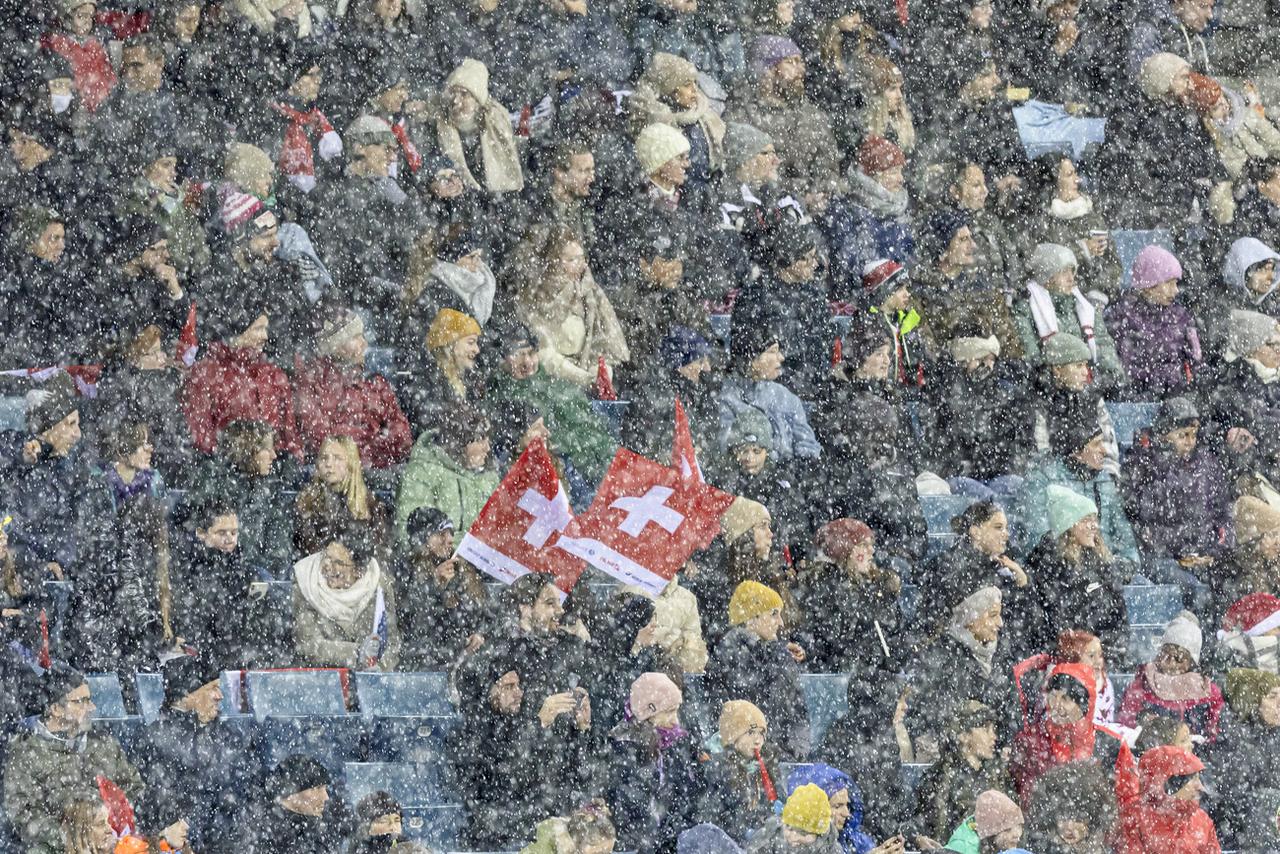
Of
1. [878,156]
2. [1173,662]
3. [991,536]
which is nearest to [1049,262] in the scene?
[878,156]

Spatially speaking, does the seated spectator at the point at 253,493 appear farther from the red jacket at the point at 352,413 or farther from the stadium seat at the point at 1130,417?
the stadium seat at the point at 1130,417

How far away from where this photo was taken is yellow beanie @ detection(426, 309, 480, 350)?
568 inches

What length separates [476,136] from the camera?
15.4 meters

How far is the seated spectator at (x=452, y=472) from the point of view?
14.0 meters

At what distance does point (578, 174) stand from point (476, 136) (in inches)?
24.0

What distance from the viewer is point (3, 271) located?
14.1m

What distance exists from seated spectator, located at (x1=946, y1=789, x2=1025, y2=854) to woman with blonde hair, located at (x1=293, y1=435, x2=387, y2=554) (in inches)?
116

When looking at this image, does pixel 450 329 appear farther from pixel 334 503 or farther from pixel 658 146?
pixel 658 146

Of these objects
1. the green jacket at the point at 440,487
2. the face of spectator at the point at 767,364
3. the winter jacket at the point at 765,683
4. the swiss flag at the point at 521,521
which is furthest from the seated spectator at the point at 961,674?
the green jacket at the point at 440,487

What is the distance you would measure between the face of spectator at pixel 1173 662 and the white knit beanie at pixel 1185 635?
0.22ft

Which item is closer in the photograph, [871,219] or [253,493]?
[253,493]

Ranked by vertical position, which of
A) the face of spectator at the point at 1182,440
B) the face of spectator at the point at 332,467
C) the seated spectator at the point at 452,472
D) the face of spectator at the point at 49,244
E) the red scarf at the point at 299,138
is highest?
the face of spectator at the point at 49,244

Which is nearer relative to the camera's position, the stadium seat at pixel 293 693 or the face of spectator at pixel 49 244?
the stadium seat at pixel 293 693

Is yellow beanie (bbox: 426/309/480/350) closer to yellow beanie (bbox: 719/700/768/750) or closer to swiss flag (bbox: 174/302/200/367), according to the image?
swiss flag (bbox: 174/302/200/367)
